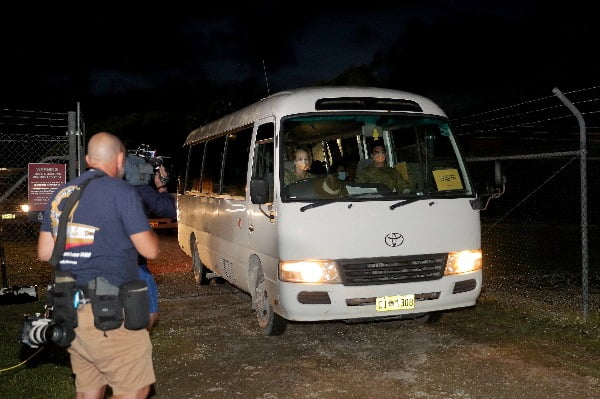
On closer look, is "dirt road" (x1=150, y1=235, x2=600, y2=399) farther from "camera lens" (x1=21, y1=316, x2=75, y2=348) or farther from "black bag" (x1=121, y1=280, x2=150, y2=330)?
"black bag" (x1=121, y1=280, x2=150, y2=330)

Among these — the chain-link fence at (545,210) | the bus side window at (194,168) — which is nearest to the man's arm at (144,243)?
the chain-link fence at (545,210)

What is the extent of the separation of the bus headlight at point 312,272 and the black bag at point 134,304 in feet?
9.48

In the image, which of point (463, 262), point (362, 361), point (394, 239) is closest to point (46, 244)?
point (362, 361)

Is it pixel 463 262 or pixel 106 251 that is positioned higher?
pixel 106 251

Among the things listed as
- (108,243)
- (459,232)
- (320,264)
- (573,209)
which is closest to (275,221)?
(320,264)

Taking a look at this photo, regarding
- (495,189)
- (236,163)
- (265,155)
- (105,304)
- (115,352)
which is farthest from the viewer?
(236,163)

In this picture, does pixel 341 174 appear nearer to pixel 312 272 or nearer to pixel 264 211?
pixel 264 211

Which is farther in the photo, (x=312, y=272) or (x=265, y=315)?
(x=265, y=315)

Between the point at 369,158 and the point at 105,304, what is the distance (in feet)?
15.0

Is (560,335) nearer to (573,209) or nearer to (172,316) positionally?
(172,316)

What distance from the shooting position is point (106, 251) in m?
3.42

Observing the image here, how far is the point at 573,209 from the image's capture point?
76.2 feet

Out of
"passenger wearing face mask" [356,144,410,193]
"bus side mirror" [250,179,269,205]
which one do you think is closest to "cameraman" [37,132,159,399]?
"bus side mirror" [250,179,269,205]

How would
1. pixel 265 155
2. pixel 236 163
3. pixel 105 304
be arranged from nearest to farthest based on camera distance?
→ pixel 105 304
pixel 265 155
pixel 236 163
